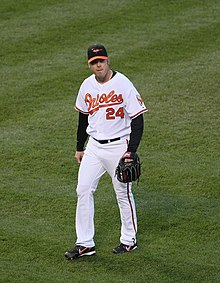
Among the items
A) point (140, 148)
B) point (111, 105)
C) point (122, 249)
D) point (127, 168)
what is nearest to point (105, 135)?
point (111, 105)

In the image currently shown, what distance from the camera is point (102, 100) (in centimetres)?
694

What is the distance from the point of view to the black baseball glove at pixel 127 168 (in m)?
6.79

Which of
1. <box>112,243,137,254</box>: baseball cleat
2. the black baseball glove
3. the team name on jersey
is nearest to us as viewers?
the black baseball glove

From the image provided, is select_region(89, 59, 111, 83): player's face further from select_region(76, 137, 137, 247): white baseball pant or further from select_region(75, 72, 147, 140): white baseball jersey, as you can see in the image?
select_region(76, 137, 137, 247): white baseball pant

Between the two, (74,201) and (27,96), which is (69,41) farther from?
(74,201)

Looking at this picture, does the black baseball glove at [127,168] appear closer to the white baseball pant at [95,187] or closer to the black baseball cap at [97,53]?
the white baseball pant at [95,187]

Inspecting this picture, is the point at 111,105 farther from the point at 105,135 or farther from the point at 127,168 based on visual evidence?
the point at 127,168

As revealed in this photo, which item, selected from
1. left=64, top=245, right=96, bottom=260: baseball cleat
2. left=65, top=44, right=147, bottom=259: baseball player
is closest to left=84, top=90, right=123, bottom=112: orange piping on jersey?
left=65, top=44, right=147, bottom=259: baseball player

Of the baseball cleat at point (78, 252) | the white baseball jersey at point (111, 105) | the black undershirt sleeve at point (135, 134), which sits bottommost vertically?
the baseball cleat at point (78, 252)

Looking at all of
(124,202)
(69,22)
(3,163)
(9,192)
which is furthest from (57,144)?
(69,22)

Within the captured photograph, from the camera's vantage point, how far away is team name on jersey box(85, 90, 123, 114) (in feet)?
22.7

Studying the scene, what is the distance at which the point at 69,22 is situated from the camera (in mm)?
12969

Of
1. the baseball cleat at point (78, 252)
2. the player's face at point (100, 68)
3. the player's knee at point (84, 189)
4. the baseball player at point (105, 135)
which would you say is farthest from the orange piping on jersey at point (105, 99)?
the baseball cleat at point (78, 252)

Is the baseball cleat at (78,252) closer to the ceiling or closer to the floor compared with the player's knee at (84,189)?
closer to the floor
